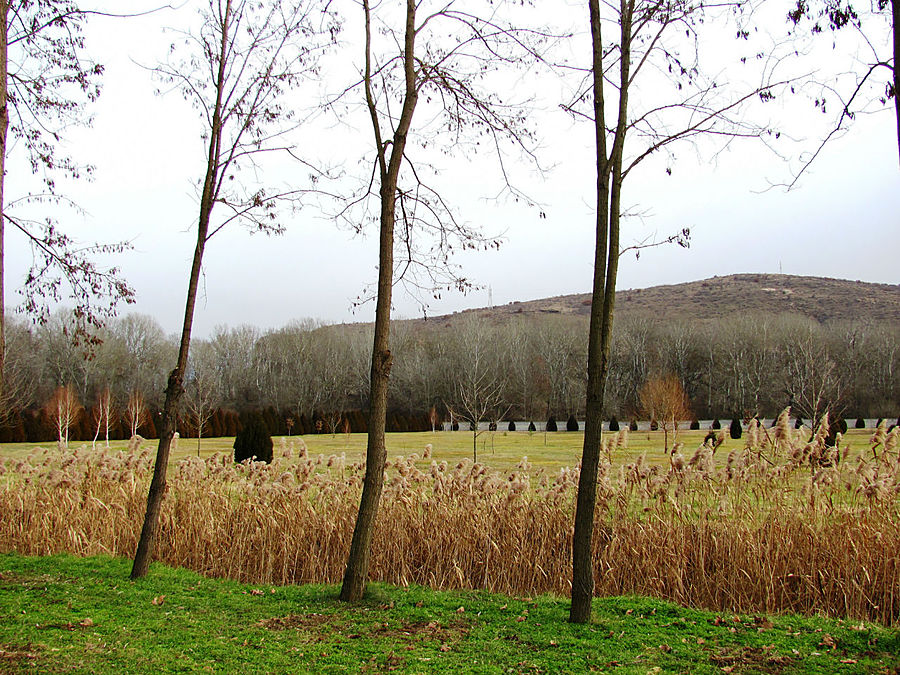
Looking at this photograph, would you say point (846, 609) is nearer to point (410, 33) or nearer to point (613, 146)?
point (613, 146)

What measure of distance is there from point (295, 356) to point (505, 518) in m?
51.5

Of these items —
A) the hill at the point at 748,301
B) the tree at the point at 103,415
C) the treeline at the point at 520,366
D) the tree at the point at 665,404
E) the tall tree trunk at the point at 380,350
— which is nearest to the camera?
the tall tree trunk at the point at 380,350

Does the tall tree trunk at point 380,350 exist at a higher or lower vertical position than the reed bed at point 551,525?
higher

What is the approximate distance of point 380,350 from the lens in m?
4.43

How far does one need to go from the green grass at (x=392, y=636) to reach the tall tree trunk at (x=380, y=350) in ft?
0.88

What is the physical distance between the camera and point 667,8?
400cm

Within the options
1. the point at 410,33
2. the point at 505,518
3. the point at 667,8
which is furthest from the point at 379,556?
the point at 667,8

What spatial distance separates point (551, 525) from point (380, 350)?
7.56ft

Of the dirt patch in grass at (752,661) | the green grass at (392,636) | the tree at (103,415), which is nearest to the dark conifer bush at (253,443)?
the tree at (103,415)

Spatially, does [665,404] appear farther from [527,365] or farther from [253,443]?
[527,365]

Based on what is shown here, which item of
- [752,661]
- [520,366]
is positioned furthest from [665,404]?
[520,366]

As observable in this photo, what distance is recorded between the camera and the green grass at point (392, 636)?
10.4ft

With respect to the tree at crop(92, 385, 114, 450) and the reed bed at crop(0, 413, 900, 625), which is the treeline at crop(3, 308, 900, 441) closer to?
the tree at crop(92, 385, 114, 450)

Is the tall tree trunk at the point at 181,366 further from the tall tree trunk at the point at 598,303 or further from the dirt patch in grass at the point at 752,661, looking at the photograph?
the dirt patch in grass at the point at 752,661
